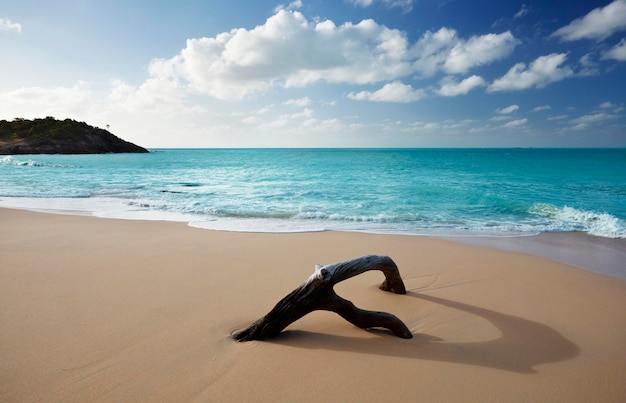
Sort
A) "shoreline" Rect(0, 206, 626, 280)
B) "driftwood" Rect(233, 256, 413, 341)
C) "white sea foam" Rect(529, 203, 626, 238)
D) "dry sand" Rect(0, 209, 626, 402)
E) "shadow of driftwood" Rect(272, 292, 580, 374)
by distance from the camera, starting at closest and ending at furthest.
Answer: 1. "dry sand" Rect(0, 209, 626, 402)
2. "shadow of driftwood" Rect(272, 292, 580, 374)
3. "driftwood" Rect(233, 256, 413, 341)
4. "shoreline" Rect(0, 206, 626, 280)
5. "white sea foam" Rect(529, 203, 626, 238)

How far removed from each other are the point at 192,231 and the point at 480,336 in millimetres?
6693

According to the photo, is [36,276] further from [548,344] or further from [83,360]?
[548,344]

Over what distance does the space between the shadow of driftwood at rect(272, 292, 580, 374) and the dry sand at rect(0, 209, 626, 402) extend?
0.06 ft

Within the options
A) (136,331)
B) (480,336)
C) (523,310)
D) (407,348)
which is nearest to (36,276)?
(136,331)

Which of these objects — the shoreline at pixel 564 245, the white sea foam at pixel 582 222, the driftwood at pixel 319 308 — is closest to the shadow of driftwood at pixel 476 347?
the driftwood at pixel 319 308

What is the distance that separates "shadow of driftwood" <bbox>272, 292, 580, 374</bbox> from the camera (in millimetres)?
2928

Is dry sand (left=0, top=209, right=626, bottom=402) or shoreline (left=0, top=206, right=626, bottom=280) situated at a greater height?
shoreline (left=0, top=206, right=626, bottom=280)

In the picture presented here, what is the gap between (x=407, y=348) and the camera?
309cm

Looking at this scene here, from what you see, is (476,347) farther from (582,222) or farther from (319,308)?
(582,222)

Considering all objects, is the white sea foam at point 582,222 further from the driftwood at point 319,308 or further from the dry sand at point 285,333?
the driftwood at point 319,308

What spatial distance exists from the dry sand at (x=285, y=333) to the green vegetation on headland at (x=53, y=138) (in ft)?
249

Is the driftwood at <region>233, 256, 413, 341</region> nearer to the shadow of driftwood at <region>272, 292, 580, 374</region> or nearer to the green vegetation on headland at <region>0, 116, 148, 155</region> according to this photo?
the shadow of driftwood at <region>272, 292, 580, 374</region>

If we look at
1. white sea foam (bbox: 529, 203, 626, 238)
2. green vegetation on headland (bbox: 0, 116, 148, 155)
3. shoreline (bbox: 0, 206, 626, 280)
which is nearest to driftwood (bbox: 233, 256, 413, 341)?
shoreline (bbox: 0, 206, 626, 280)

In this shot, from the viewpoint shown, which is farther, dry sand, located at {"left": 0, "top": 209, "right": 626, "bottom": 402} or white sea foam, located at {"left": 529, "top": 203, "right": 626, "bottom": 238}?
white sea foam, located at {"left": 529, "top": 203, "right": 626, "bottom": 238}
